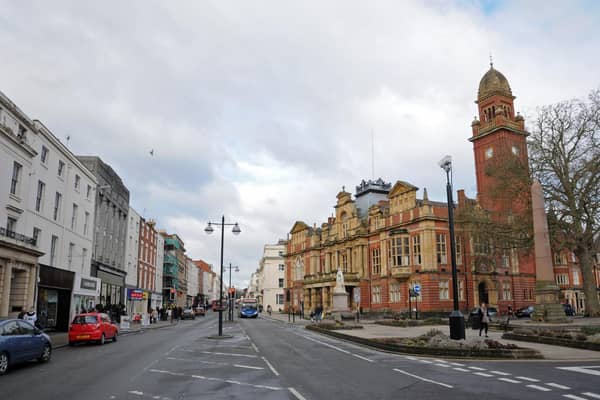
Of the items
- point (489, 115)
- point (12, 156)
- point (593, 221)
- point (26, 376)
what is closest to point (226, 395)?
point (26, 376)

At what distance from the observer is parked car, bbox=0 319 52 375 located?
12.9 meters

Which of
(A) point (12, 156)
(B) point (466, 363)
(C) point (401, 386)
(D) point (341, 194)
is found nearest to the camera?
(C) point (401, 386)

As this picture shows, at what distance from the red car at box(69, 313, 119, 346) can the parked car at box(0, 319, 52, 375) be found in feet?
21.8

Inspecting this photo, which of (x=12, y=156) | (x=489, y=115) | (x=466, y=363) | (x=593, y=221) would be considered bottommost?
(x=466, y=363)

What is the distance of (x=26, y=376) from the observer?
1235 centimetres

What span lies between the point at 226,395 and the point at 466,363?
8.56 m

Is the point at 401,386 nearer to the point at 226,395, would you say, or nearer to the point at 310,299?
the point at 226,395

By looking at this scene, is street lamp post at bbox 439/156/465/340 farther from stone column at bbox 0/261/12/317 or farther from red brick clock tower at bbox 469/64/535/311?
stone column at bbox 0/261/12/317

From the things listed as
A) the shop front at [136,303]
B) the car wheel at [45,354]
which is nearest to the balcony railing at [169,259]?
the shop front at [136,303]

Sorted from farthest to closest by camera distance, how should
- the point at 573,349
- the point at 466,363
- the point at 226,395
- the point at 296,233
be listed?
1. the point at 296,233
2. the point at 573,349
3. the point at 466,363
4. the point at 226,395

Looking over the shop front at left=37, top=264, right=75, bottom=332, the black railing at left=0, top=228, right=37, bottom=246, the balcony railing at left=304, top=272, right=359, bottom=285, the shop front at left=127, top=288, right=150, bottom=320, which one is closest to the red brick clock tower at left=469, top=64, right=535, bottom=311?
the balcony railing at left=304, top=272, right=359, bottom=285

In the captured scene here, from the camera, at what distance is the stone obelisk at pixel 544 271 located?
25391 millimetres

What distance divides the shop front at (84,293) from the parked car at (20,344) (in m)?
19.6

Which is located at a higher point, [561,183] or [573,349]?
[561,183]
